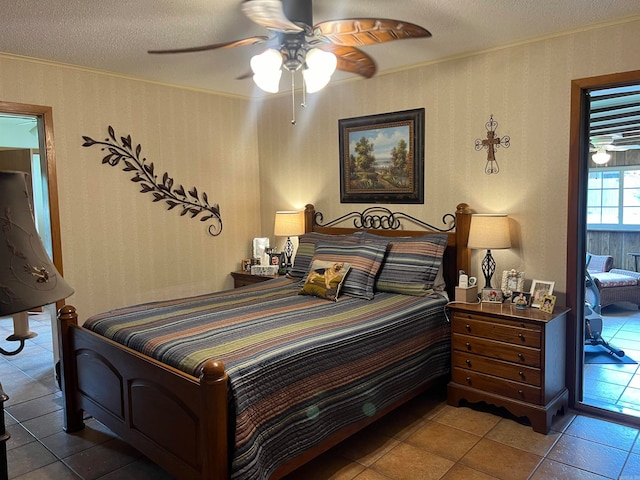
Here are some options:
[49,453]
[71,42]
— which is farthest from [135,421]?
[71,42]

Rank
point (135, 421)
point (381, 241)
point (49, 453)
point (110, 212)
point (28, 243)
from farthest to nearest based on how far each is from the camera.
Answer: point (110, 212), point (381, 241), point (49, 453), point (135, 421), point (28, 243)

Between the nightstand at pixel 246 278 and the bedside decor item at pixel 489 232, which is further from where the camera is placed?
the nightstand at pixel 246 278

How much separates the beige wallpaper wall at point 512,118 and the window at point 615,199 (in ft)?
13.8

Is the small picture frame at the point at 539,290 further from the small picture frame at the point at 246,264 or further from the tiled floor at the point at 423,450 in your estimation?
the small picture frame at the point at 246,264

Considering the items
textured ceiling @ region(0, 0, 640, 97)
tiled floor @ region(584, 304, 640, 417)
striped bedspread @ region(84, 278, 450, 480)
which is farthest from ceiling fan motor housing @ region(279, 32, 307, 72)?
tiled floor @ region(584, 304, 640, 417)

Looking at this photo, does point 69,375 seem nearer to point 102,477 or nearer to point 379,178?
point 102,477

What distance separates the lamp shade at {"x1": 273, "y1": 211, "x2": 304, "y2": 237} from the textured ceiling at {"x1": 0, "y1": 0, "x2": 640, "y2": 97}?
56.1 inches

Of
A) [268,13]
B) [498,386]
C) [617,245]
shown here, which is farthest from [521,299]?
[617,245]

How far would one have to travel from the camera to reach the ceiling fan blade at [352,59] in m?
2.73

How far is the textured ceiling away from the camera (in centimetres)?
261

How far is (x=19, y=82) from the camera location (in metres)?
3.47

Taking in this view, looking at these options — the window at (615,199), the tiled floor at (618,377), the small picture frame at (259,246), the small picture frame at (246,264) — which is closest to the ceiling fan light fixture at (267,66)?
the small picture frame at (259,246)

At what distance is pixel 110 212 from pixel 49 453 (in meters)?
1.92

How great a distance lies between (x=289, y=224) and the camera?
4.52m
